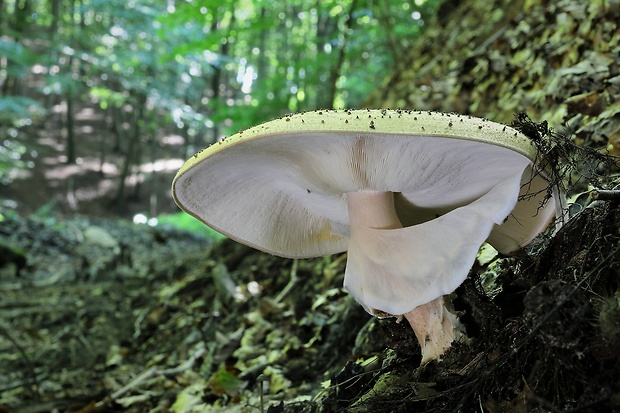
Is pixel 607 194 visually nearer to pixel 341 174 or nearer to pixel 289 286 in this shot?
pixel 341 174

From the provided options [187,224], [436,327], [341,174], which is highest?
[341,174]

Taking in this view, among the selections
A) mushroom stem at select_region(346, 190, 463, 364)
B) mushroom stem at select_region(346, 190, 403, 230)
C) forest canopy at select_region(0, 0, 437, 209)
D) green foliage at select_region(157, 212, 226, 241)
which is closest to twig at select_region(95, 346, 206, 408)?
mushroom stem at select_region(346, 190, 463, 364)

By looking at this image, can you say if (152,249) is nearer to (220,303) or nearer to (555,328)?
(220,303)

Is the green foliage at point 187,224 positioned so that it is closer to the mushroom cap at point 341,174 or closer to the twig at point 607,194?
the mushroom cap at point 341,174

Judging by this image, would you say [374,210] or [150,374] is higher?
[374,210]

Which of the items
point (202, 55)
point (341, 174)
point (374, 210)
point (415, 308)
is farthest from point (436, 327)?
point (202, 55)

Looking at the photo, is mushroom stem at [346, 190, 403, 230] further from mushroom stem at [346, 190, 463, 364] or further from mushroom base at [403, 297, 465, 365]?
mushroom base at [403, 297, 465, 365]
